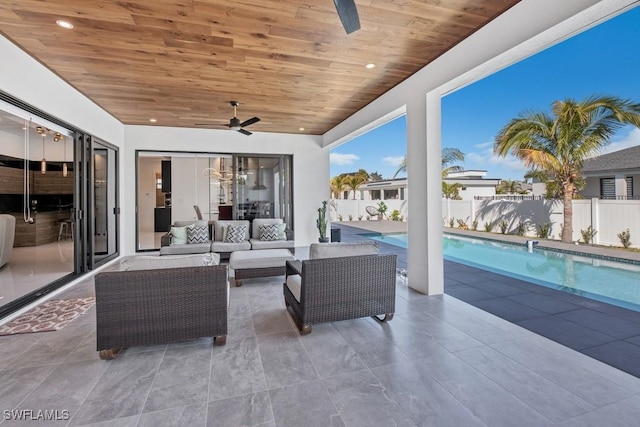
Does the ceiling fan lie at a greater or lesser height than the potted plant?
greater

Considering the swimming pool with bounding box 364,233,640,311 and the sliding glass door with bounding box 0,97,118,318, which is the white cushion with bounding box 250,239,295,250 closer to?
the sliding glass door with bounding box 0,97,118,318

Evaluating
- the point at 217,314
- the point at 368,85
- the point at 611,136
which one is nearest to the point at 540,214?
the point at 611,136

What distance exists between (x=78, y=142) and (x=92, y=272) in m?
2.18

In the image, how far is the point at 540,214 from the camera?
8.70 meters

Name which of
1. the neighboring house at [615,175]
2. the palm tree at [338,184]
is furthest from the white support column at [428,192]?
the palm tree at [338,184]

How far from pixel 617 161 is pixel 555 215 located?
10.3 feet

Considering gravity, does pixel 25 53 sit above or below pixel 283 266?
above

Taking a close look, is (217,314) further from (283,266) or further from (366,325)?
(283,266)

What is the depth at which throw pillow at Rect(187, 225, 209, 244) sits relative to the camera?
226 inches

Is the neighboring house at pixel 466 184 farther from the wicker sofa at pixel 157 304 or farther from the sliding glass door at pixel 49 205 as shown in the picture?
the wicker sofa at pixel 157 304

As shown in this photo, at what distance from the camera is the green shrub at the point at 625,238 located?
664cm

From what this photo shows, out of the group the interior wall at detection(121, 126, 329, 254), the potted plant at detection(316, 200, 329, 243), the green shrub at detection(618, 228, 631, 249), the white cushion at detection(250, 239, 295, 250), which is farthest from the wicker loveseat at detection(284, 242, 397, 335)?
the green shrub at detection(618, 228, 631, 249)

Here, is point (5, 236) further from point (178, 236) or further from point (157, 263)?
point (157, 263)

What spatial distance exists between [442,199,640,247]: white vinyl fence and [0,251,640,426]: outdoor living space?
5.31 meters
